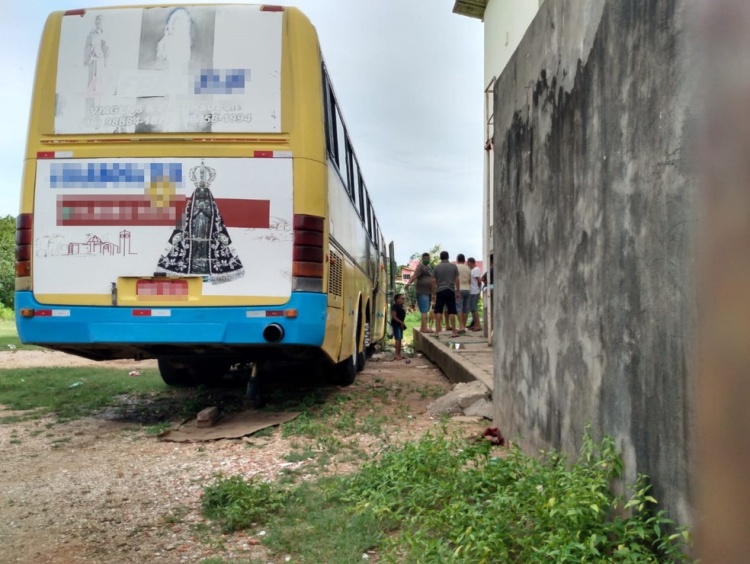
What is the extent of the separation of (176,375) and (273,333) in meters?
3.16

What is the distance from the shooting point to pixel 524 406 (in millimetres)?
4176

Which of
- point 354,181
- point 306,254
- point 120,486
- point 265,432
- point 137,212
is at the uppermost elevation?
point 354,181

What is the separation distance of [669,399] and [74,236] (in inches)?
190

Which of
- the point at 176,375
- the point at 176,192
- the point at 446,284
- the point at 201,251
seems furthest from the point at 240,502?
the point at 446,284

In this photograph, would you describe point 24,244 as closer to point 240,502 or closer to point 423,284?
point 240,502

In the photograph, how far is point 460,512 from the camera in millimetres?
2902

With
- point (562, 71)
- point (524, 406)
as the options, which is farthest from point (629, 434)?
point (562, 71)

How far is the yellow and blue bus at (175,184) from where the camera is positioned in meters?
5.44

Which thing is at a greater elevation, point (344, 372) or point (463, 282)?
point (463, 282)

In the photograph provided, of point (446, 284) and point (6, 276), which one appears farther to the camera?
point (6, 276)

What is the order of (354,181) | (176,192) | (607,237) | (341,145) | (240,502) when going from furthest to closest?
(354,181), (341,145), (176,192), (240,502), (607,237)

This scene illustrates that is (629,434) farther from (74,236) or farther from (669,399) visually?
(74,236)

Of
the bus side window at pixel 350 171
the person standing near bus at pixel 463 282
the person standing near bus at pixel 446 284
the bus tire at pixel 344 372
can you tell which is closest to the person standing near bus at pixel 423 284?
the person standing near bus at pixel 446 284

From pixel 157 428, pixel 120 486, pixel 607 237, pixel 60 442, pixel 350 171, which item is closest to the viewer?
pixel 607 237
